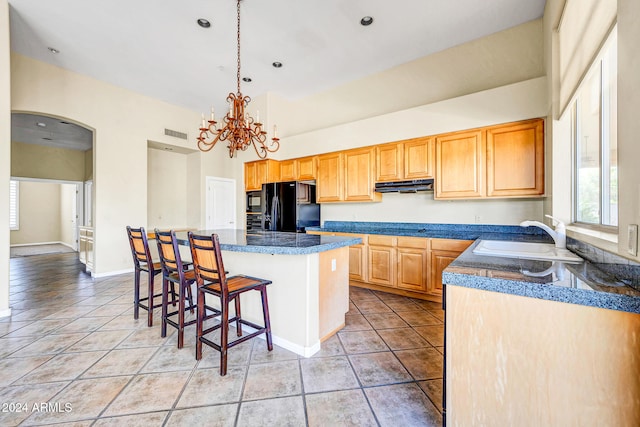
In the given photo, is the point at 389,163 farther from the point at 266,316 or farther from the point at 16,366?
the point at 16,366

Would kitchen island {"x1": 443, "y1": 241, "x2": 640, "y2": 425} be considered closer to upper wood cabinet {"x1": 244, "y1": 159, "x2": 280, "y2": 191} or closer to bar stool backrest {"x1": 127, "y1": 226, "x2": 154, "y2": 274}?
bar stool backrest {"x1": 127, "y1": 226, "x2": 154, "y2": 274}

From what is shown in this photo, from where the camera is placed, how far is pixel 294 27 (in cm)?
334

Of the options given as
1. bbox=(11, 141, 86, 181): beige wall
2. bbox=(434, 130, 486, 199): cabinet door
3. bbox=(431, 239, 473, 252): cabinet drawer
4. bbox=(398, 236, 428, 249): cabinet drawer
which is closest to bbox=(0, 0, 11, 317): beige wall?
bbox=(398, 236, 428, 249): cabinet drawer

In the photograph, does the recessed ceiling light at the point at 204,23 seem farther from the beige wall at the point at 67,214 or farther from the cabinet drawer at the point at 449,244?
the beige wall at the point at 67,214

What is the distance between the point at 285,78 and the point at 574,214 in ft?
14.0

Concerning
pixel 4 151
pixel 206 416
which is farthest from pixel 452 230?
pixel 4 151

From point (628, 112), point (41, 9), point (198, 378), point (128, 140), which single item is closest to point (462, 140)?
point (628, 112)

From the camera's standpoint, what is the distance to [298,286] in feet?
7.10

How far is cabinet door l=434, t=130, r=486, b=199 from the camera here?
10.8 feet

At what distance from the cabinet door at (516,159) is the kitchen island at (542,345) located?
2012 mm

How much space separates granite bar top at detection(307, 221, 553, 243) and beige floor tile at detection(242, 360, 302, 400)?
225 centimetres

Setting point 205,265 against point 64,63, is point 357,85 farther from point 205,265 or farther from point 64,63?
point 64,63

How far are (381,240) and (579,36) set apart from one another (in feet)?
8.63

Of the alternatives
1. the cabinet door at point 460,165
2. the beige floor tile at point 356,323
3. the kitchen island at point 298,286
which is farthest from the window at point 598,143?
the beige floor tile at point 356,323
